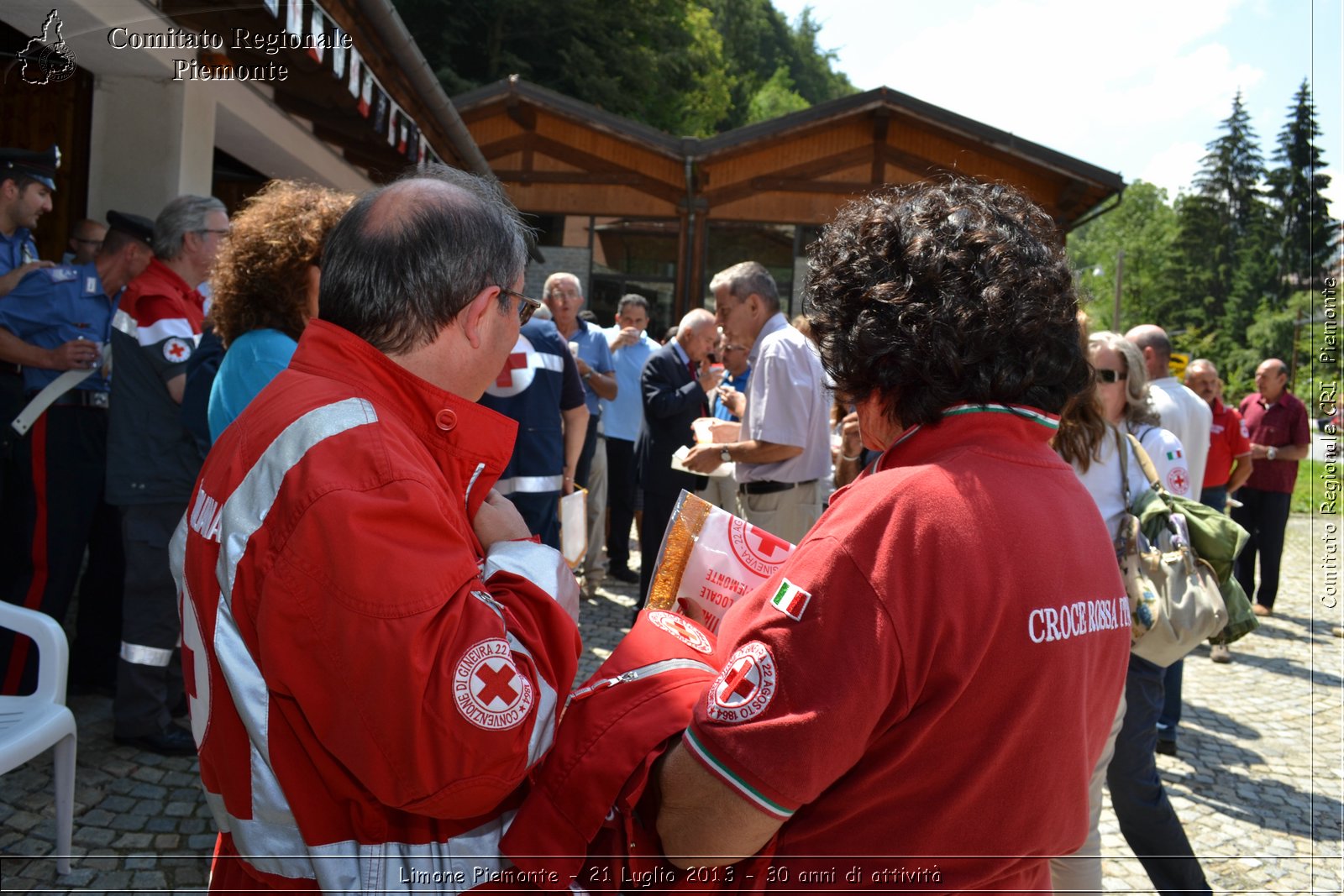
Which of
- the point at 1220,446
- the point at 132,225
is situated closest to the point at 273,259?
the point at 132,225

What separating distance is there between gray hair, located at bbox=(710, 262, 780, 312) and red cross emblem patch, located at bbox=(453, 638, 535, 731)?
12.8ft

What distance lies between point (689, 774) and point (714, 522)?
656 millimetres

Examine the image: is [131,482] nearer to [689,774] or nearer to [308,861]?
[308,861]

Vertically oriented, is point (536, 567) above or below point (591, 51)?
below

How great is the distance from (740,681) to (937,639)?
27cm

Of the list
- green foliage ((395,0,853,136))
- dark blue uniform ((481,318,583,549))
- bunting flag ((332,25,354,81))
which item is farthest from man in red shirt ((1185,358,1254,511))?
green foliage ((395,0,853,136))

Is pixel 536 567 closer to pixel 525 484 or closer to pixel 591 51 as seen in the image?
pixel 525 484

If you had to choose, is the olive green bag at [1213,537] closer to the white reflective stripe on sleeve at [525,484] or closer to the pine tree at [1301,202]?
the pine tree at [1301,202]

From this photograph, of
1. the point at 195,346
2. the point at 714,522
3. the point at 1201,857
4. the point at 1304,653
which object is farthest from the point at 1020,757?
the point at 1304,653

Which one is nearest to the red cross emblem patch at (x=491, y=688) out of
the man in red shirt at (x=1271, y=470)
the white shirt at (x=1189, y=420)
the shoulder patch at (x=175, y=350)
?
the shoulder patch at (x=175, y=350)

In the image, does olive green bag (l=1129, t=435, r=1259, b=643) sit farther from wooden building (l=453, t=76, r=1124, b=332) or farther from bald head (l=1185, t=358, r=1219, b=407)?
wooden building (l=453, t=76, r=1124, b=332)

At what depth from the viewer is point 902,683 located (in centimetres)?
124

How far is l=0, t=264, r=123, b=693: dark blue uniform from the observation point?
4.23 m

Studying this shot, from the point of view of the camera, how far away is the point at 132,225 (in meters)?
4.59
